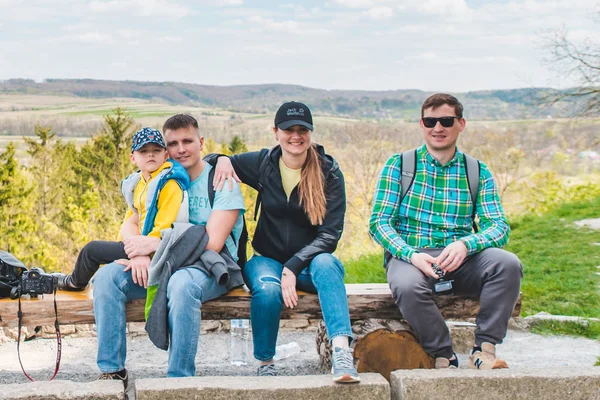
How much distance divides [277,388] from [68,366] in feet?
7.61

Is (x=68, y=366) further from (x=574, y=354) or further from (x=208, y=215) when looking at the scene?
(x=574, y=354)

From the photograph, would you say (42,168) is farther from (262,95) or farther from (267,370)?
(262,95)

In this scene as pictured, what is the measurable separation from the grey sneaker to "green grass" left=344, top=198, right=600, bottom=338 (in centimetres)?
310

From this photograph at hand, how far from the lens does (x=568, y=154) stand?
2270 centimetres

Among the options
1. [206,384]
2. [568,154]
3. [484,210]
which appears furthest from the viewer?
[568,154]

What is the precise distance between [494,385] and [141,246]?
190 centimetres

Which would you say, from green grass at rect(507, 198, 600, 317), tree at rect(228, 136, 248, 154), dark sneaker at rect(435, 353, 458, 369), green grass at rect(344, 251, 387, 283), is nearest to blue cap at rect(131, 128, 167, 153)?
dark sneaker at rect(435, 353, 458, 369)

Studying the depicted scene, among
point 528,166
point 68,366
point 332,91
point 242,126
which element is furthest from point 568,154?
point 332,91

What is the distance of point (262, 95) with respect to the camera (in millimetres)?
49156

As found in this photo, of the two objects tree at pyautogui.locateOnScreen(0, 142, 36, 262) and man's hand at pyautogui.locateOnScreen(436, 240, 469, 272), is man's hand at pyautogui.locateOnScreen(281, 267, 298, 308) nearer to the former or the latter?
man's hand at pyautogui.locateOnScreen(436, 240, 469, 272)

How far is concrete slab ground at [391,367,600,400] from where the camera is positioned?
3395 mm

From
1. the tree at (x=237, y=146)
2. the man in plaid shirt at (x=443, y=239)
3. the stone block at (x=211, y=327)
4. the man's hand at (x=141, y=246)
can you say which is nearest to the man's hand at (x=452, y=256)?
the man in plaid shirt at (x=443, y=239)

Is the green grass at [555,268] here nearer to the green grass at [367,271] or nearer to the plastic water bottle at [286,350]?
the green grass at [367,271]

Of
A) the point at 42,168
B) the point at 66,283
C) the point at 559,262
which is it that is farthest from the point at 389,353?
the point at 42,168
